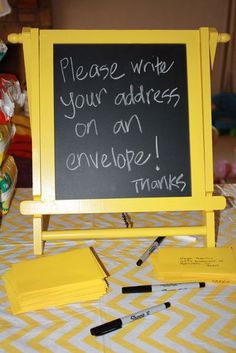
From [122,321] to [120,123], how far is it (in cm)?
48

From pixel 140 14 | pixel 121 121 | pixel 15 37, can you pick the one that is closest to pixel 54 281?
pixel 121 121

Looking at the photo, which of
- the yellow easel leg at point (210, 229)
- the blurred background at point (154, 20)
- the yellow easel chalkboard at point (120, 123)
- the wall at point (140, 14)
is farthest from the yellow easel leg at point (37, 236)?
the wall at point (140, 14)

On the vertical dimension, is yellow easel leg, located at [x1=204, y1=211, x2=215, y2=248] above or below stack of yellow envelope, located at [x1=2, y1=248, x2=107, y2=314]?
above

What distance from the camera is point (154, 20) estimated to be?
13.2 ft

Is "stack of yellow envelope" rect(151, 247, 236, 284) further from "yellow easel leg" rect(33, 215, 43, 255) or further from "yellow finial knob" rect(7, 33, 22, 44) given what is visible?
"yellow finial knob" rect(7, 33, 22, 44)

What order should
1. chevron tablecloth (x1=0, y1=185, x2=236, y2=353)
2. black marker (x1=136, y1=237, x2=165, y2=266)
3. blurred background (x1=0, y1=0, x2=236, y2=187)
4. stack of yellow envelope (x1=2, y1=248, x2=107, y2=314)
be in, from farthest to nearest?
blurred background (x1=0, y1=0, x2=236, y2=187) < black marker (x1=136, y1=237, x2=165, y2=266) < stack of yellow envelope (x1=2, y1=248, x2=107, y2=314) < chevron tablecloth (x1=0, y1=185, x2=236, y2=353)

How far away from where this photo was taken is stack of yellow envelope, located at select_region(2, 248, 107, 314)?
2.59 ft

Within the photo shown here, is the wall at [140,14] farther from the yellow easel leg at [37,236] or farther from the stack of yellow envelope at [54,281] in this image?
the stack of yellow envelope at [54,281]

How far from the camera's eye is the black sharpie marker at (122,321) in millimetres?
715

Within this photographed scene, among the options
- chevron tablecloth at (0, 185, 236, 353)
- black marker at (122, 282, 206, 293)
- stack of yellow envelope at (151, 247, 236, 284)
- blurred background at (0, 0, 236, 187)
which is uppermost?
blurred background at (0, 0, 236, 187)

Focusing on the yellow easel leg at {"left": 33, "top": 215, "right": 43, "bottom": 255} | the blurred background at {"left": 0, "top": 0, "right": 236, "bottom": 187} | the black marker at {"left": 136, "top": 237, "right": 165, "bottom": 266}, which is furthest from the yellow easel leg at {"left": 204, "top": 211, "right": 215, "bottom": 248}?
the blurred background at {"left": 0, "top": 0, "right": 236, "bottom": 187}

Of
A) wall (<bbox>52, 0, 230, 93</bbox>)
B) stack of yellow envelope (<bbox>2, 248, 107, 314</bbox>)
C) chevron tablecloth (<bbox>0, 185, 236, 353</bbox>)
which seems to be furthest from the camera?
wall (<bbox>52, 0, 230, 93</bbox>)

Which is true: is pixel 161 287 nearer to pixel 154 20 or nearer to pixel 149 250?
pixel 149 250

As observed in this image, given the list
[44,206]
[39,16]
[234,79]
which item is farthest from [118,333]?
[234,79]
